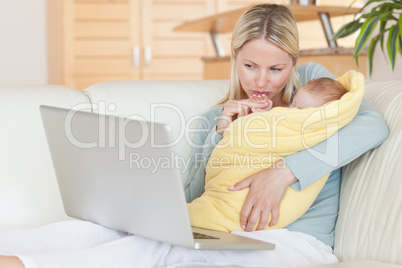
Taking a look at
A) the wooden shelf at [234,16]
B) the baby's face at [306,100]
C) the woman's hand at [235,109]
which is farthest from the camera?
the wooden shelf at [234,16]

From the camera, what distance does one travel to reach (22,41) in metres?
4.64

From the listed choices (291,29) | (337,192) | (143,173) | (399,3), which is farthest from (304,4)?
(143,173)

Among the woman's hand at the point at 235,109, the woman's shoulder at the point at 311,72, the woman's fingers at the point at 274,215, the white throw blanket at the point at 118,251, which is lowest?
the white throw blanket at the point at 118,251

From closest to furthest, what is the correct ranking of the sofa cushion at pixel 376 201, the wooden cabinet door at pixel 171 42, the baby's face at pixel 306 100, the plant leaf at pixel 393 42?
1. the sofa cushion at pixel 376 201
2. the baby's face at pixel 306 100
3. the plant leaf at pixel 393 42
4. the wooden cabinet door at pixel 171 42

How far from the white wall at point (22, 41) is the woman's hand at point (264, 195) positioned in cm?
356

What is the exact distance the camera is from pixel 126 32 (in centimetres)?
468

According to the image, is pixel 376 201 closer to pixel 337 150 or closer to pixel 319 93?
pixel 337 150

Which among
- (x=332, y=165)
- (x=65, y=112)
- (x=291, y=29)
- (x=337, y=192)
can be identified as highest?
(x=291, y=29)

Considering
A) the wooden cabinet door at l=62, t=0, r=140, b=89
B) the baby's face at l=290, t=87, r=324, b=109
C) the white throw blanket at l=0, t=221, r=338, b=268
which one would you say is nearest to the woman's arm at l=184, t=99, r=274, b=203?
the baby's face at l=290, t=87, r=324, b=109

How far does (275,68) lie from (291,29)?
121 mm

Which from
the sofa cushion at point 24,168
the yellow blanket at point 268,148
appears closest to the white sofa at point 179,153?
the sofa cushion at point 24,168

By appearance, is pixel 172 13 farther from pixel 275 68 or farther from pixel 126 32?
pixel 275 68

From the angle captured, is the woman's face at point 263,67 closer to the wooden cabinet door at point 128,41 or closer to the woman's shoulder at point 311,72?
the woman's shoulder at point 311,72

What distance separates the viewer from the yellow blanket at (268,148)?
56.9 inches
